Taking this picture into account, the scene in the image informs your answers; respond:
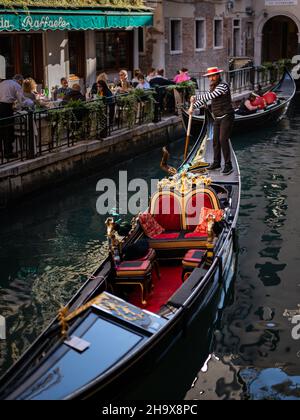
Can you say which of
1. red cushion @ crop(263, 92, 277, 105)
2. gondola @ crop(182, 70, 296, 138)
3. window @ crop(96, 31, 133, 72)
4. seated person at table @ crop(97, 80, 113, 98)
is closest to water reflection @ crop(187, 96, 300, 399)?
seated person at table @ crop(97, 80, 113, 98)

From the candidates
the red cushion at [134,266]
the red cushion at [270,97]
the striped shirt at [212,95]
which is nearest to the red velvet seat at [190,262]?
the red cushion at [134,266]

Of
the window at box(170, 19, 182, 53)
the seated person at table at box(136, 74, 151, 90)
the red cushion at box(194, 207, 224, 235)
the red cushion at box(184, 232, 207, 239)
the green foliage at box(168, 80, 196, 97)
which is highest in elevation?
the window at box(170, 19, 182, 53)

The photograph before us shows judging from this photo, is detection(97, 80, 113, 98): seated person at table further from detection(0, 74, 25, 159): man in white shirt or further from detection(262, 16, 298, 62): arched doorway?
detection(262, 16, 298, 62): arched doorway

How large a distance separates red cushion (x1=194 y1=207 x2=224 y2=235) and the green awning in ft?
14.5

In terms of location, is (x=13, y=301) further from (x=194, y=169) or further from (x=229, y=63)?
(x=229, y=63)

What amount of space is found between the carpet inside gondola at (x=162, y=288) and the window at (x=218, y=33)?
12.2 metres

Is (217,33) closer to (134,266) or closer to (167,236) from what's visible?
(167,236)

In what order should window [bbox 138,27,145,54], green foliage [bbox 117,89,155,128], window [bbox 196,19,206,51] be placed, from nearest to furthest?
1. green foliage [bbox 117,89,155,128]
2. window [bbox 138,27,145,54]
3. window [bbox 196,19,206,51]

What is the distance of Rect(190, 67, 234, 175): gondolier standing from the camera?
6434 millimetres

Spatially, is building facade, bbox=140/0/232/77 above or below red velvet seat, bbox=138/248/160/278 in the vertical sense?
above

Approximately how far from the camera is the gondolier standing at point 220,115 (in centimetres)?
643

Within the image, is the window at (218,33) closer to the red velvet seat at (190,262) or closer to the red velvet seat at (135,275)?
the red velvet seat at (190,262)
